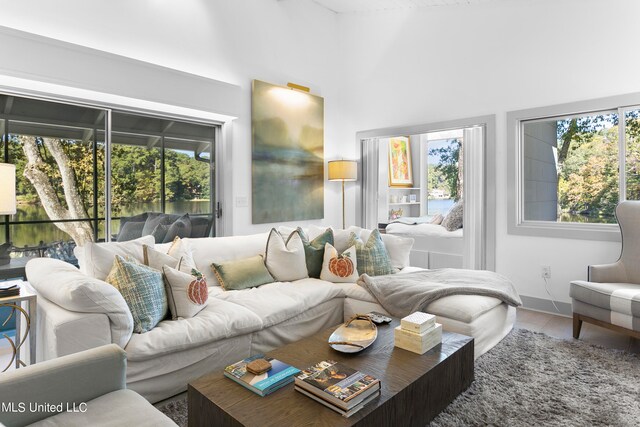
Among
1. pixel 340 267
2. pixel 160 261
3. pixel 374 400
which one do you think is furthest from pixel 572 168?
pixel 160 261

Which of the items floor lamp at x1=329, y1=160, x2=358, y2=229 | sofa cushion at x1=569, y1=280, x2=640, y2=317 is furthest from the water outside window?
floor lamp at x1=329, y1=160, x2=358, y2=229

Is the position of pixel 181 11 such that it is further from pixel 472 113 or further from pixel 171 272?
pixel 472 113

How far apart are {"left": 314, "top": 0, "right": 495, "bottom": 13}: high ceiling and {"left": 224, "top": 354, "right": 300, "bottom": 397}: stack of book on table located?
4152 millimetres

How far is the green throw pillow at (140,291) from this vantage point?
210cm

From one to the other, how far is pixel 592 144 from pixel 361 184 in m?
2.58

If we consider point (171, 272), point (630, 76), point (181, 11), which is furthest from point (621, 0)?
point (171, 272)

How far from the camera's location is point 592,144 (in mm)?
3611

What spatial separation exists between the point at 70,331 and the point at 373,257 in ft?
7.61

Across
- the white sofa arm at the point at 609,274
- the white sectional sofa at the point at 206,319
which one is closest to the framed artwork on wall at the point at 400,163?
the white sectional sofa at the point at 206,319

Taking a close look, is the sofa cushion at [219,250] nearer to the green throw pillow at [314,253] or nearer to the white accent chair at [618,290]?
the green throw pillow at [314,253]

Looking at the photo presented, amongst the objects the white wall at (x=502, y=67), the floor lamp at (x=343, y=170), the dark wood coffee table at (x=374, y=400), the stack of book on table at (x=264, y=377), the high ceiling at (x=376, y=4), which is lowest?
the dark wood coffee table at (x=374, y=400)

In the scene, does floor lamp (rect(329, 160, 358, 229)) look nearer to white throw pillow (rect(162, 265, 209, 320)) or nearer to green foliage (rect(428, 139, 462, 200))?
green foliage (rect(428, 139, 462, 200))

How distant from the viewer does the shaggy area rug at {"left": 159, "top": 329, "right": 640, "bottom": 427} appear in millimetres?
1898

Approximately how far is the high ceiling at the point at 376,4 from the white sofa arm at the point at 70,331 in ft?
14.3
